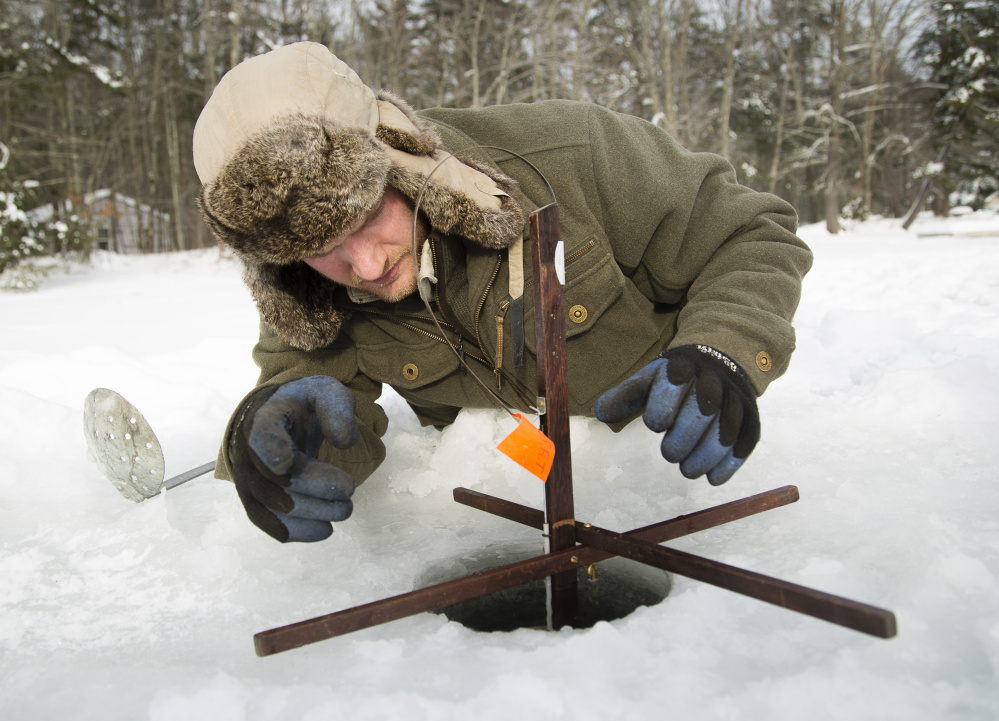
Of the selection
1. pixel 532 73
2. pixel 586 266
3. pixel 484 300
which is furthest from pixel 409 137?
pixel 532 73

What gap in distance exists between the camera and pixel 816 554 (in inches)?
47.1

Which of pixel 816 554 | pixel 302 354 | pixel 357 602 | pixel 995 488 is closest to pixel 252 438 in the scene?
pixel 357 602

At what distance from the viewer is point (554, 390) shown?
1.15 meters

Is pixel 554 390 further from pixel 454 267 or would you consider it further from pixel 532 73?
pixel 532 73

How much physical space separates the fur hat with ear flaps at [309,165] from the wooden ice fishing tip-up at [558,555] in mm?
373

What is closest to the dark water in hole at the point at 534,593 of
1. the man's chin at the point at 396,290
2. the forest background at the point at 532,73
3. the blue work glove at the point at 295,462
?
the blue work glove at the point at 295,462

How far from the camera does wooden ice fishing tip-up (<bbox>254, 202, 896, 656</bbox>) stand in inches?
35.5

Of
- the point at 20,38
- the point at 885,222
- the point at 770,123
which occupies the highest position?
the point at 20,38

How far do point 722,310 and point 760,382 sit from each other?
0.60 ft

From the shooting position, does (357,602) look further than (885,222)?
No

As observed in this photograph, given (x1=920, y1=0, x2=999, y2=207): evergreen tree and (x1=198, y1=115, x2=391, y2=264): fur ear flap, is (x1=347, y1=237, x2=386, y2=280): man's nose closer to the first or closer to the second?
(x1=198, y1=115, x2=391, y2=264): fur ear flap

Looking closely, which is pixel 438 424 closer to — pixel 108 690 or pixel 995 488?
pixel 108 690

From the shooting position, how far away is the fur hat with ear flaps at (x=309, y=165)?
125 centimetres

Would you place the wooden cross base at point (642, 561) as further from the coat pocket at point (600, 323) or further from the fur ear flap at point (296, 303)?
the fur ear flap at point (296, 303)
